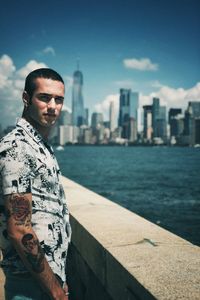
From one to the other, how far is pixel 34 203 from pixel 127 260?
97cm

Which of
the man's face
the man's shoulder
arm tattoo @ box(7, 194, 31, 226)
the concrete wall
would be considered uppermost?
the man's face

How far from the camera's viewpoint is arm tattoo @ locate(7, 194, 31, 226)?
1.69 m

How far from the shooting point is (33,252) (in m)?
1.70

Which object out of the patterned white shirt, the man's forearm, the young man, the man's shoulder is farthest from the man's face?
the man's forearm

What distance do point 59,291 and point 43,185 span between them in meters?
0.58

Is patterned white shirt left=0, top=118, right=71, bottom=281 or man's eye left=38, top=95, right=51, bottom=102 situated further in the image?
man's eye left=38, top=95, right=51, bottom=102

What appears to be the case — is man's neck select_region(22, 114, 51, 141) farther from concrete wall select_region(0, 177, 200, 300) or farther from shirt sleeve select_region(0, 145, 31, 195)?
concrete wall select_region(0, 177, 200, 300)

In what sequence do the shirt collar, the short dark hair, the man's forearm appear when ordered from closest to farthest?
the man's forearm, the shirt collar, the short dark hair

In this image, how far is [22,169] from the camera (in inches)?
67.3

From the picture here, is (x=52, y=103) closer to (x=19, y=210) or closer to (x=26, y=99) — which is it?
(x=26, y=99)

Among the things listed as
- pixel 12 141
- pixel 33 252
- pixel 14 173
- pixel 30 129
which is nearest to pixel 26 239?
pixel 33 252

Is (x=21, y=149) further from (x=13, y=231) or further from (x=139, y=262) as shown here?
(x=139, y=262)

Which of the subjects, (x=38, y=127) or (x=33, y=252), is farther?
(x=38, y=127)

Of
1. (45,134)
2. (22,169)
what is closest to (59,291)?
(22,169)
